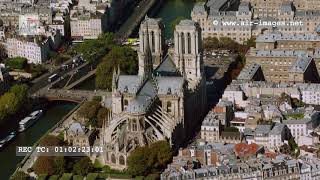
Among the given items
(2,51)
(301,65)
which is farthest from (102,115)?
(2,51)

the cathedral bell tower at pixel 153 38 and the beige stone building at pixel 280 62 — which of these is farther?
the beige stone building at pixel 280 62

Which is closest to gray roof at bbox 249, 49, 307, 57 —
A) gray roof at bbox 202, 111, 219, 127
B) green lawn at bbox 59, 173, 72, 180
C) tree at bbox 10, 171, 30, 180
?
gray roof at bbox 202, 111, 219, 127

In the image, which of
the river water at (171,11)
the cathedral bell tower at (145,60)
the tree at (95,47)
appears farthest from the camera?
the river water at (171,11)

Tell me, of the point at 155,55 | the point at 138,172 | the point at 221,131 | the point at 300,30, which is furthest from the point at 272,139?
the point at 300,30

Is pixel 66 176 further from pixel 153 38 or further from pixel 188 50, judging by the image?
pixel 153 38

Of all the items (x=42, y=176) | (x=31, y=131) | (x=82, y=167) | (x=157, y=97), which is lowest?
(x=42, y=176)

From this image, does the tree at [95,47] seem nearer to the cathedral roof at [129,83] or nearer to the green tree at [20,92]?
the green tree at [20,92]

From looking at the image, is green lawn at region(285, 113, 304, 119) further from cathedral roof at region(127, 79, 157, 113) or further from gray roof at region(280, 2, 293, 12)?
gray roof at region(280, 2, 293, 12)

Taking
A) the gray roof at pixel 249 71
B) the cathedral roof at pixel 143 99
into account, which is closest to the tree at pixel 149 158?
the cathedral roof at pixel 143 99
